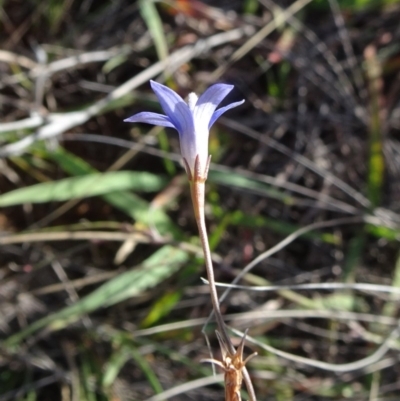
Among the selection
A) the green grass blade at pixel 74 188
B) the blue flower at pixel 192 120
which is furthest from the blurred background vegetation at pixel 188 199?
the blue flower at pixel 192 120

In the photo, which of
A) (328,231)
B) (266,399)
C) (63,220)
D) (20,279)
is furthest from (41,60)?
(266,399)

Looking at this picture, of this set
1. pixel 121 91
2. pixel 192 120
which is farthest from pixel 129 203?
pixel 192 120

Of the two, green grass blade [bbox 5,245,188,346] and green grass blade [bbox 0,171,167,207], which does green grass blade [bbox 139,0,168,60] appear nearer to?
green grass blade [bbox 0,171,167,207]

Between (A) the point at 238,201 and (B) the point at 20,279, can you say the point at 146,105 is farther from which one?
(B) the point at 20,279

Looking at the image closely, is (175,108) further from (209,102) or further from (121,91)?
(121,91)

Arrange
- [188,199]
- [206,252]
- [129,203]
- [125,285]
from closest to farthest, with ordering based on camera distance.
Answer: [206,252], [125,285], [129,203], [188,199]

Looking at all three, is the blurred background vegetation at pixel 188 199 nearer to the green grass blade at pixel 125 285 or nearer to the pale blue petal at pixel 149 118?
the green grass blade at pixel 125 285
